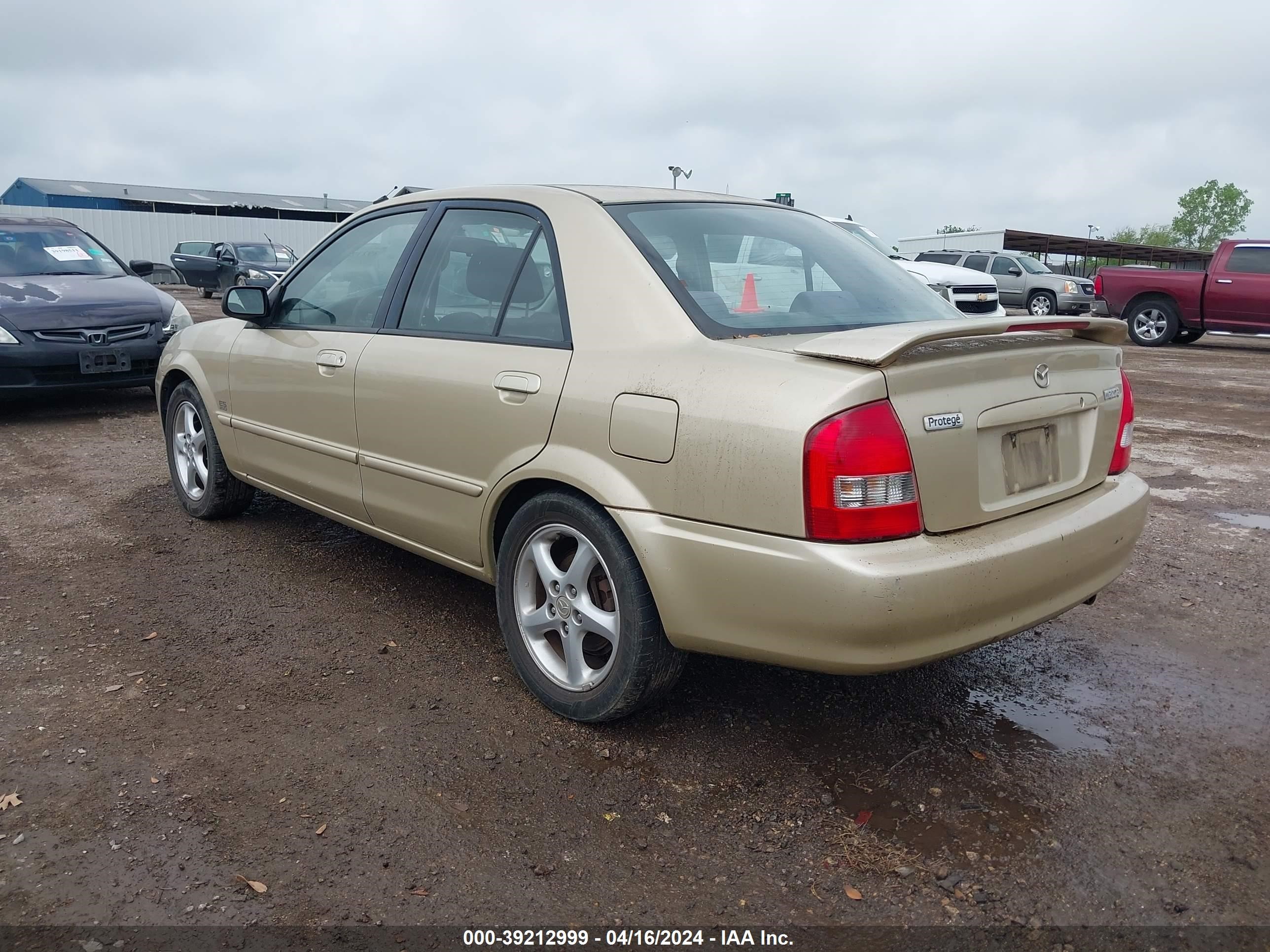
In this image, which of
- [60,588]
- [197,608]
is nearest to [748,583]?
[197,608]

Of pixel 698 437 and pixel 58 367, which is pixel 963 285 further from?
pixel 698 437

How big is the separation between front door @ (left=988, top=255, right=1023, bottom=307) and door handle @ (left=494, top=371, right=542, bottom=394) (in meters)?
21.2

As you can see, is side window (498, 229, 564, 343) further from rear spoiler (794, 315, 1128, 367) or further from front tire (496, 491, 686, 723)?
rear spoiler (794, 315, 1128, 367)

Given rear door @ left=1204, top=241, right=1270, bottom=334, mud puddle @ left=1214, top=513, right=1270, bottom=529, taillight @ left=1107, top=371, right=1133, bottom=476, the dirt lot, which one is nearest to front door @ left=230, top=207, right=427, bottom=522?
the dirt lot

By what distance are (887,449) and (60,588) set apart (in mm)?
3447

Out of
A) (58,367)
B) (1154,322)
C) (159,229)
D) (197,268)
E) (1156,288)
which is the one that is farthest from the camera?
(159,229)

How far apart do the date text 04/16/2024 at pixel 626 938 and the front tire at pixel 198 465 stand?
3232 millimetres

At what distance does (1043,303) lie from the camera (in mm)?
22000

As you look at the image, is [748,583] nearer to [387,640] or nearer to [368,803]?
[368,803]

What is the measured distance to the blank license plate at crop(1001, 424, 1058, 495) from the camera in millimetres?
2682

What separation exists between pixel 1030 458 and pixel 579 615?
1.35 metres

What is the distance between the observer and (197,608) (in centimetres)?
392

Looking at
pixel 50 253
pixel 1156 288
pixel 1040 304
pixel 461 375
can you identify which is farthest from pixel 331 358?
pixel 1040 304

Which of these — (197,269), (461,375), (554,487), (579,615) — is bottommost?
(579,615)
